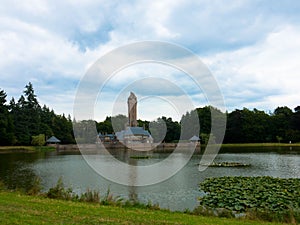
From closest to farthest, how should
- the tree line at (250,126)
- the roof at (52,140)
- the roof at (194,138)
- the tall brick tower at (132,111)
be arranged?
the roof at (52,140)
the roof at (194,138)
the tree line at (250,126)
the tall brick tower at (132,111)

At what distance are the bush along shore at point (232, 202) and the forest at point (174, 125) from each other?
140 feet

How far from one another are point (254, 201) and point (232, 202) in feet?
2.42

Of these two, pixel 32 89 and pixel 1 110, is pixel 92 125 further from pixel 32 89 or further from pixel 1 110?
pixel 1 110

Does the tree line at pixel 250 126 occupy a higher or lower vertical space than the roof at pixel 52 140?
higher

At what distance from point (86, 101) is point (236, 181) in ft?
26.4

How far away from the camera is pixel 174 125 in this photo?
73.1m

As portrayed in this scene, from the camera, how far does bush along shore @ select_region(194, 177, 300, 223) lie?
28.0 feet

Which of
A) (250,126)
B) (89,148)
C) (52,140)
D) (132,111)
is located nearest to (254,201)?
(89,148)

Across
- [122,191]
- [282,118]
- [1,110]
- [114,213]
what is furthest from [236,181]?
[282,118]

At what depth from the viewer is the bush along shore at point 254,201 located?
854 centimetres

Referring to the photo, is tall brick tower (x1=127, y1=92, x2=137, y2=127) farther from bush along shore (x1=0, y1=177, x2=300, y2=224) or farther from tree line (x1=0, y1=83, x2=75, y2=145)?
bush along shore (x1=0, y1=177, x2=300, y2=224)

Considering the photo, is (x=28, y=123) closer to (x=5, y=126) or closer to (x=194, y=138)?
(x=5, y=126)

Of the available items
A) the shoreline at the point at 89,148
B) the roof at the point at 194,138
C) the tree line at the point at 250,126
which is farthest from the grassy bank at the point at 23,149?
the tree line at the point at 250,126

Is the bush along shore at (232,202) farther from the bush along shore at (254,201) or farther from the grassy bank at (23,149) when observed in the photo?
the grassy bank at (23,149)
